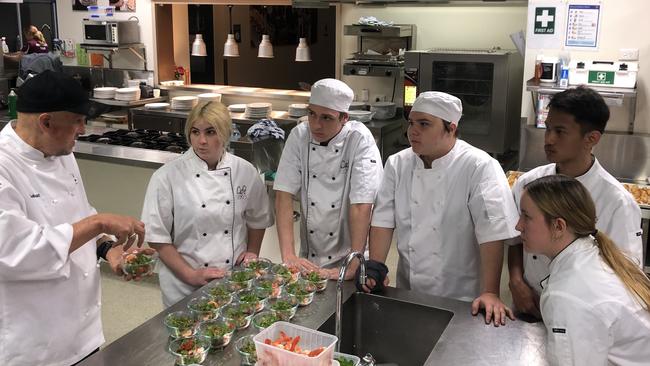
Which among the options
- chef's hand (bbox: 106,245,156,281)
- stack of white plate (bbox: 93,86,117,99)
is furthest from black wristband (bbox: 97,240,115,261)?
stack of white plate (bbox: 93,86,117,99)

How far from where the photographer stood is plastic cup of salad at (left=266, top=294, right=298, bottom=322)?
2.20m

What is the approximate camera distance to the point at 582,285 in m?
1.75

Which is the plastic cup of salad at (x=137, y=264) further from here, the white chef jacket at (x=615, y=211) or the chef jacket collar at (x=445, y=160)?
the white chef jacket at (x=615, y=211)

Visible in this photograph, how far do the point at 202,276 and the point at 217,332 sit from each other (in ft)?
1.83

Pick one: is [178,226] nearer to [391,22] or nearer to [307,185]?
[307,185]

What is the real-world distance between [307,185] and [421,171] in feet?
1.97

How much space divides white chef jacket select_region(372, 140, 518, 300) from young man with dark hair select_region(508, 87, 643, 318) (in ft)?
0.78

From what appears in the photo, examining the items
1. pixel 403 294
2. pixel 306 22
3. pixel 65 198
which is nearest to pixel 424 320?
pixel 403 294

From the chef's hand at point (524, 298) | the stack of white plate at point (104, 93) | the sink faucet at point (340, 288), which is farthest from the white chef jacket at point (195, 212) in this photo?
the stack of white plate at point (104, 93)

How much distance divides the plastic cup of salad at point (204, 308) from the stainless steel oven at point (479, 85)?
3473mm

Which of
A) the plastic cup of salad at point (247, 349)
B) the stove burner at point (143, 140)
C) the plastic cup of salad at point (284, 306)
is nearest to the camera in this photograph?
the plastic cup of salad at point (247, 349)

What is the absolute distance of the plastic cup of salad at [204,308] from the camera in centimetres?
214

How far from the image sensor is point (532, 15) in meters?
4.44

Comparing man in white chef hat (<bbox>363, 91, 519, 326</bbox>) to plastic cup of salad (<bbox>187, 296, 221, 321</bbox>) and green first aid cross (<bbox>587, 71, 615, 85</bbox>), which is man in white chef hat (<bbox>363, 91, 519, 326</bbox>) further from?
green first aid cross (<bbox>587, 71, 615, 85</bbox>)
